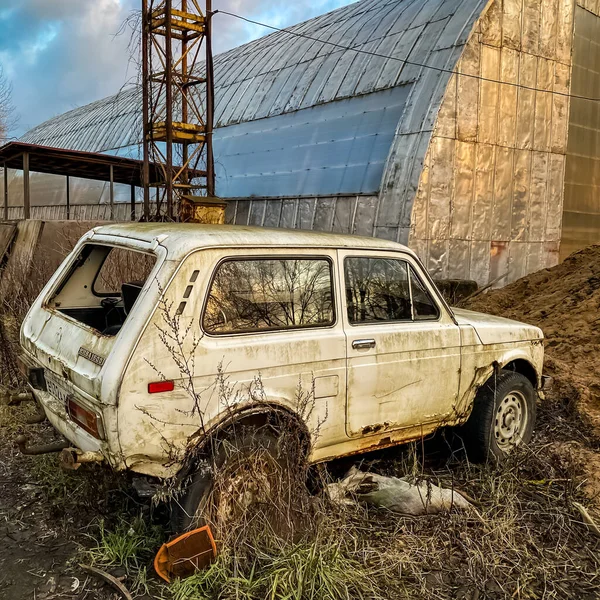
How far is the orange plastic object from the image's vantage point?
10.5 feet

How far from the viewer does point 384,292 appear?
169 inches

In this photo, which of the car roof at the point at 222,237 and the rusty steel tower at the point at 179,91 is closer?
the car roof at the point at 222,237

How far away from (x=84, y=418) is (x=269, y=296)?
1250 millimetres

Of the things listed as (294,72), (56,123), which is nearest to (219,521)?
(294,72)

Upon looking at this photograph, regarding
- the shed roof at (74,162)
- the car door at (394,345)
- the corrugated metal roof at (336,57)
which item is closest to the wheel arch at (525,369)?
the car door at (394,345)

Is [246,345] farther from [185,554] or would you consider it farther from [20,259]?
[20,259]

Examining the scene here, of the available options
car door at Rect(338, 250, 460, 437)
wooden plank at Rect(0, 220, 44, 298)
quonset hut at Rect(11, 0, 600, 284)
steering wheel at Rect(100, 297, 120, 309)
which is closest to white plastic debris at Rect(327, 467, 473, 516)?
car door at Rect(338, 250, 460, 437)

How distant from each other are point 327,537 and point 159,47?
44.0ft

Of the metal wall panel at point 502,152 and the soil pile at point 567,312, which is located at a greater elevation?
the metal wall panel at point 502,152

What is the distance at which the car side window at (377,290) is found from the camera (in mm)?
4098

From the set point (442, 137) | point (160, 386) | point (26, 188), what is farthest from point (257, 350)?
point (26, 188)

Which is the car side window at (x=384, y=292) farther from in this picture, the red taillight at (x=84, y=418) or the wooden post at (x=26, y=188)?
the wooden post at (x=26, y=188)

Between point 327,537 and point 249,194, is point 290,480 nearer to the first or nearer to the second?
point 327,537

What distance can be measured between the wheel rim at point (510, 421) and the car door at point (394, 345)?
0.68 metres
